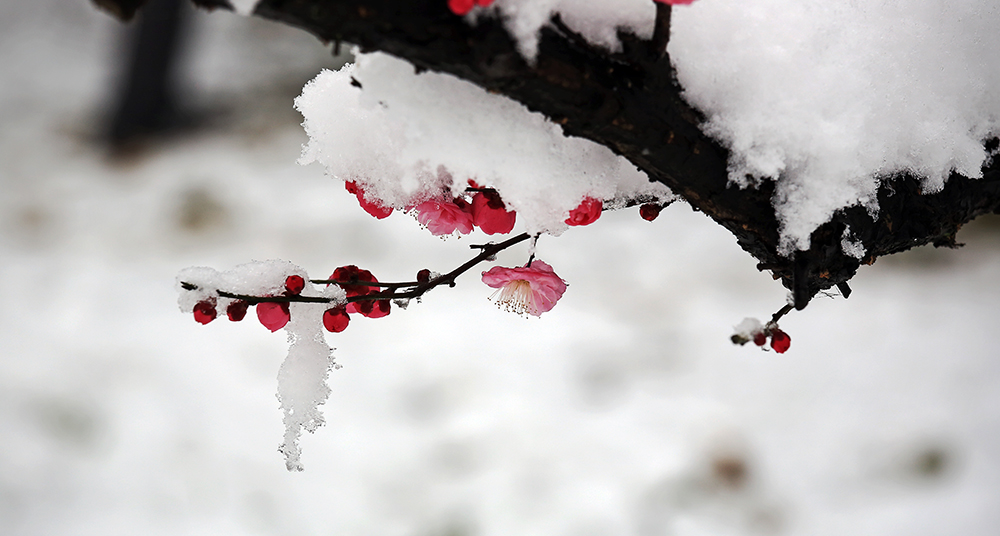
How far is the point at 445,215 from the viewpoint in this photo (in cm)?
77

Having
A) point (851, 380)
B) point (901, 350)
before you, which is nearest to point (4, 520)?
point (851, 380)

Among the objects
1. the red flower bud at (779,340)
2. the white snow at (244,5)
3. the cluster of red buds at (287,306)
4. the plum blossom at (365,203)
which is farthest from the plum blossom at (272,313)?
the red flower bud at (779,340)

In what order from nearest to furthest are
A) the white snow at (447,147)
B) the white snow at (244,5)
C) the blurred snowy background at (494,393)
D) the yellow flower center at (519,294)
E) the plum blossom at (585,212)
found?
the white snow at (244,5) → the white snow at (447,147) → the plum blossom at (585,212) → the yellow flower center at (519,294) → the blurred snowy background at (494,393)

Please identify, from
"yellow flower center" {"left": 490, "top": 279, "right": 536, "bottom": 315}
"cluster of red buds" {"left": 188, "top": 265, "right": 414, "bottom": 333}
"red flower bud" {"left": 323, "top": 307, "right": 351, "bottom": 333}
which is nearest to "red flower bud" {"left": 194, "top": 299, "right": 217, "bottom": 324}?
"cluster of red buds" {"left": 188, "top": 265, "right": 414, "bottom": 333}

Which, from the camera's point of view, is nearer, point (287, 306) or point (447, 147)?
point (447, 147)

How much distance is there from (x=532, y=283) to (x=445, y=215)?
16 centimetres

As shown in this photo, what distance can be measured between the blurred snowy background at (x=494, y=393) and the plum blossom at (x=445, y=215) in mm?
1379

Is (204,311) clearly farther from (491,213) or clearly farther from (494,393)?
(494,393)

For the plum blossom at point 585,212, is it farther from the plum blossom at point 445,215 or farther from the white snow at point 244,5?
the white snow at point 244,5

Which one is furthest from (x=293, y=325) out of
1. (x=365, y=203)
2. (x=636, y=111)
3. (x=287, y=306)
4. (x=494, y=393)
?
(x=494, y=393)

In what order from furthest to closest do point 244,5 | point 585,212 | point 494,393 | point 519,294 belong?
1. point 494,393
2. point 519,294
3. point 585,212
4. point 244,5

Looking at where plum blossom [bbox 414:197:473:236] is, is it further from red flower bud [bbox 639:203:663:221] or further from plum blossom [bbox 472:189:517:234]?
red flower bud [bbox 639:203:663:221]

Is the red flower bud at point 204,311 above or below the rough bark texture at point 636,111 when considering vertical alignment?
below

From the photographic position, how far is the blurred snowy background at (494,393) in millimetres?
1950
